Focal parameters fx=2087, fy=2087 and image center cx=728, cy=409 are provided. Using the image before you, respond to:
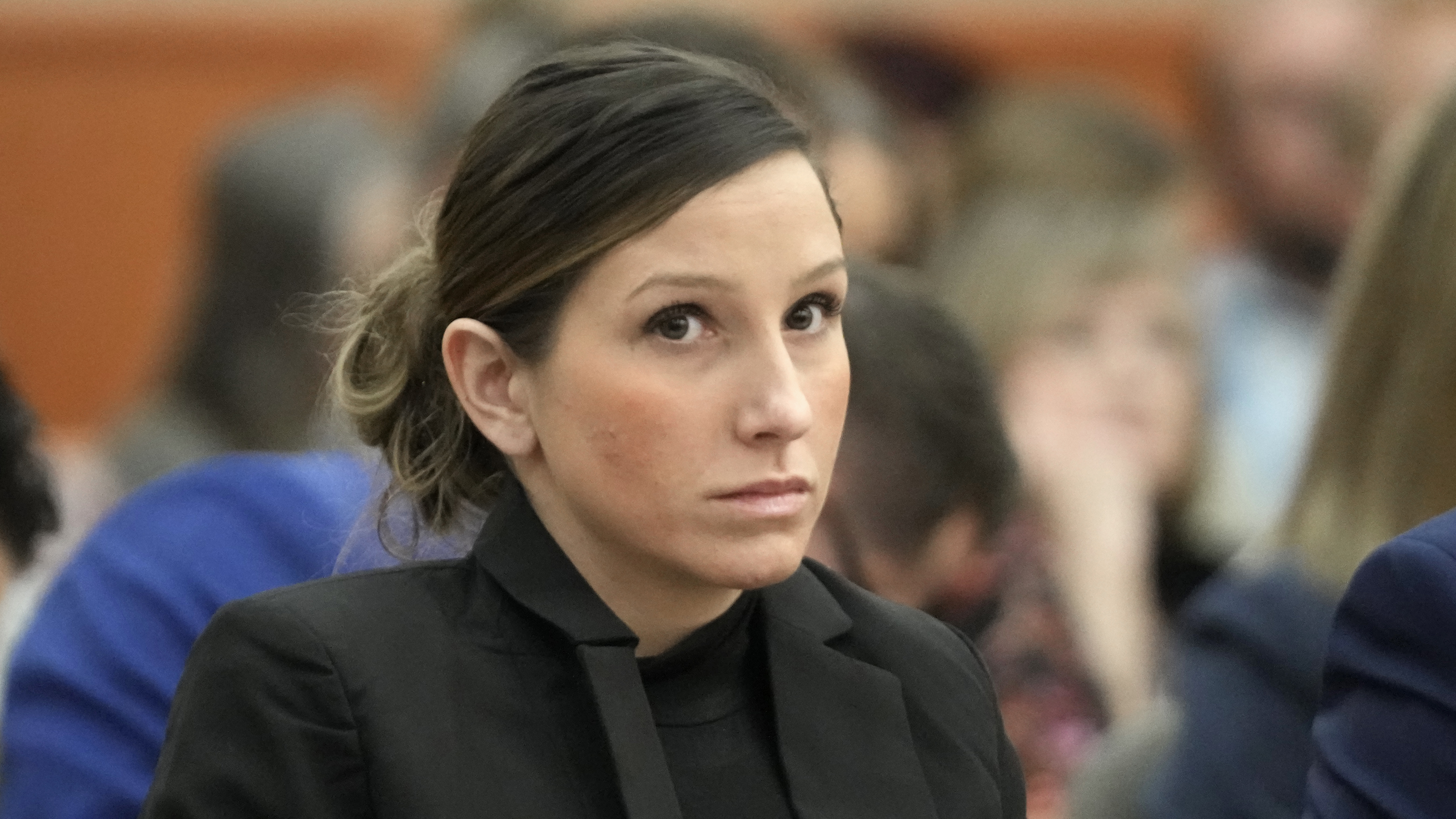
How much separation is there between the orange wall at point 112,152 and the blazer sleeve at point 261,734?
348 cm

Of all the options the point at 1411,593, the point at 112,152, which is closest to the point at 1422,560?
the point at 1411,593

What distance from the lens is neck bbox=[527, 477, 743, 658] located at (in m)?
1.20

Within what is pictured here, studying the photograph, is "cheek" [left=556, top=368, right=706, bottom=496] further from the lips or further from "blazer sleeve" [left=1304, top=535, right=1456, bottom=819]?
"blazer sleeve" [left=1304, top=535, right=1456, bottom=819]

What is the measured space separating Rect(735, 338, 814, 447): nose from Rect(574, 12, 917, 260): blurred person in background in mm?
253

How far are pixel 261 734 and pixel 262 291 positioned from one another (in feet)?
6.97

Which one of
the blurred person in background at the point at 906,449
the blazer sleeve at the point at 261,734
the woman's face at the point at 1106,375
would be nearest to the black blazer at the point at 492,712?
the blazer sleeve at the point at 261,734

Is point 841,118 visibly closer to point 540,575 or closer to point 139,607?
point 139,607

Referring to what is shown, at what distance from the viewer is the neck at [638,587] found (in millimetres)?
1196

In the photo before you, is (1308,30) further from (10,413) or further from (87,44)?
(10,413)

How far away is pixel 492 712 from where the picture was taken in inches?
45.5

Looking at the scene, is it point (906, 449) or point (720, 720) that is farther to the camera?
point (906, 449)

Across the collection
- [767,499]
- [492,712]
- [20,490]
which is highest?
[767,499]

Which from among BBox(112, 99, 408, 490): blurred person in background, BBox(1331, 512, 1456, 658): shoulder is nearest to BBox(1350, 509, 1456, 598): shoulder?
BBox(1331, 512, 1456, 658): shoulder

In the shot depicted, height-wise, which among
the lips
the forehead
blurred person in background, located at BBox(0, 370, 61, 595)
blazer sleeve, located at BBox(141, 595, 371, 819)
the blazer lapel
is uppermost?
the forehead
